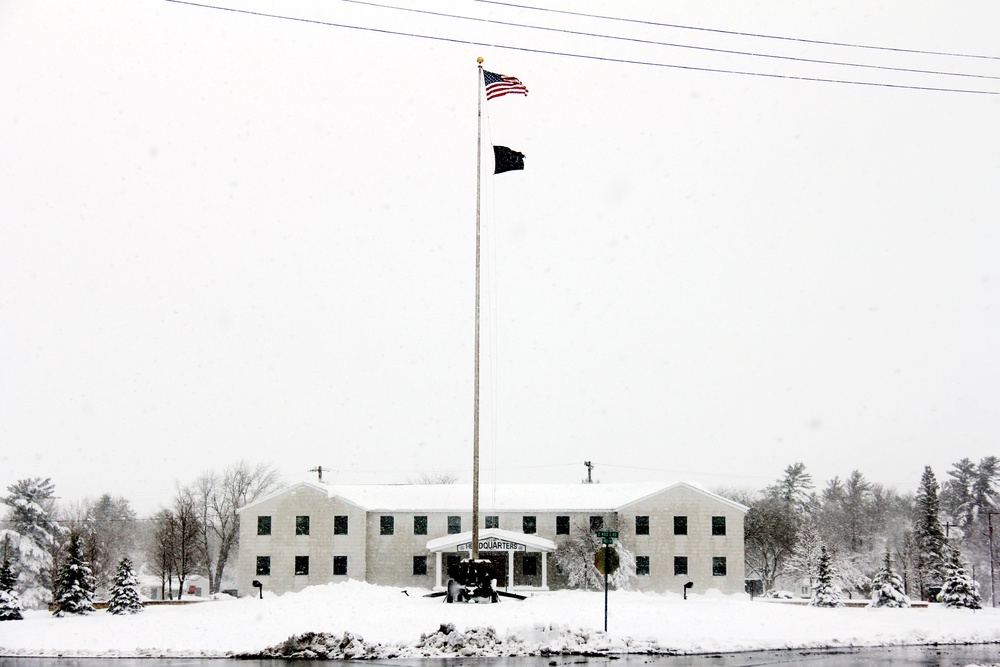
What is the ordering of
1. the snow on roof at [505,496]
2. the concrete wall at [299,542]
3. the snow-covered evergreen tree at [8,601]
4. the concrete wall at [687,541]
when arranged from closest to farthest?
the snow-covered evergreen tree at [8,601] → the concrete wall at [687,541] → the concrete wall at [299,542] → the snow on roof at [505,496]

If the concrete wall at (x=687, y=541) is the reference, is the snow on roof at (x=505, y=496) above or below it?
above

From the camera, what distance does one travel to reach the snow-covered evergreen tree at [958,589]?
139ft

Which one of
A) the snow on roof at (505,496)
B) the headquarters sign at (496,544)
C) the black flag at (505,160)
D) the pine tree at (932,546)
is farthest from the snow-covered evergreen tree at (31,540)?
the pine tree at (932,546)

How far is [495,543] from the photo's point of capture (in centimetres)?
4834

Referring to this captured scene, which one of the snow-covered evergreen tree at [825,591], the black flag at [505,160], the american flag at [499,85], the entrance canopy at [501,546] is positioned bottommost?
the snow-covered evergreen tree at [825,591]

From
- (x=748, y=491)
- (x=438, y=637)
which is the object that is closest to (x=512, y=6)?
(x=438, y=637)

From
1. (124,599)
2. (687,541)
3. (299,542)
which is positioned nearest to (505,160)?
(124,599)

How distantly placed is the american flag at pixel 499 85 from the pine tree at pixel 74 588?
26.7 metres

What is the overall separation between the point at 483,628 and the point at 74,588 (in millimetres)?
23266

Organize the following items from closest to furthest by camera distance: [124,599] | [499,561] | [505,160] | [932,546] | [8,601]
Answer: [505,160]
[8,601]
[124,599]
[499,561]
[932,546]

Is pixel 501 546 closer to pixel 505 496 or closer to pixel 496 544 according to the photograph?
pixel 496 544

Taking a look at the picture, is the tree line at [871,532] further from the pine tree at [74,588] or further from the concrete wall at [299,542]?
the pine tree at [74,588]

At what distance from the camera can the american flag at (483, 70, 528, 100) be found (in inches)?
1216

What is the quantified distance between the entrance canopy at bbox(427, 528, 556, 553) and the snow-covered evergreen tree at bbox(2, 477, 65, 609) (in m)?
21.5
